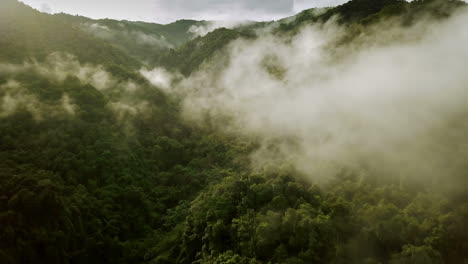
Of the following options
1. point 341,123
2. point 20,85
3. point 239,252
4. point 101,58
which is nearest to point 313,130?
point 341,123

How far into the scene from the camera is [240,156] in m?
51.1

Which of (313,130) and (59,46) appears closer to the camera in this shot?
(313,130)

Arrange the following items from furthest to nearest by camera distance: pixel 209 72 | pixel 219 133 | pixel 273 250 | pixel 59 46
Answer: pixel 209 72 → pixel 59 46 → pixel 219 133 → pixel 273 250

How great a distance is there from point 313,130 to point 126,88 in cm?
3715

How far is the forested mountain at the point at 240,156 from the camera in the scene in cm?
2750

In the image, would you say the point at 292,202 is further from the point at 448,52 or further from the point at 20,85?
the point at 20,85

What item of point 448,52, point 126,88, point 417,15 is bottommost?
point 448,52

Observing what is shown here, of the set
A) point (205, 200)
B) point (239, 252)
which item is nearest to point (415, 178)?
point (239, 252)

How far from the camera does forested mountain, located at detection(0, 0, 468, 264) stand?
1083 inches

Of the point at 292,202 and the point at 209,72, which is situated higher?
the point at 209,72

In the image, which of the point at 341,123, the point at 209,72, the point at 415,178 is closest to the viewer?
the point at 415,178

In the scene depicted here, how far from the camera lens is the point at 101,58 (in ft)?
237

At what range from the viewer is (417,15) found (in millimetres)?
53406

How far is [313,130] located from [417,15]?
25.1 metres
